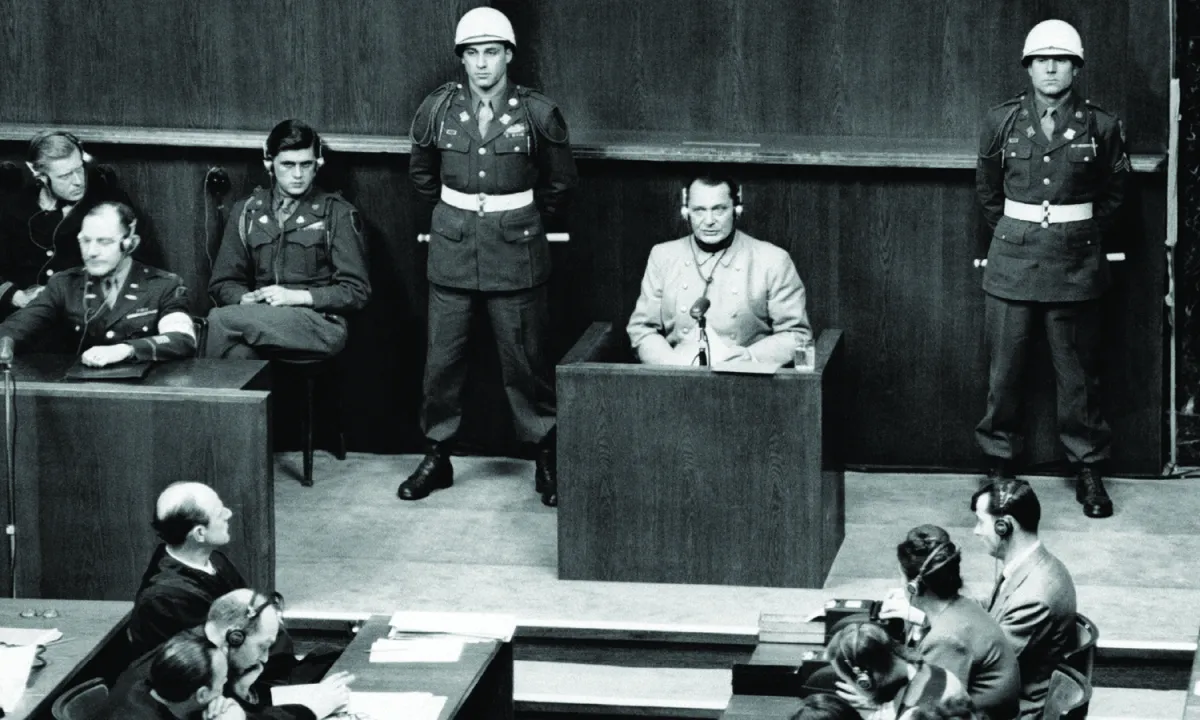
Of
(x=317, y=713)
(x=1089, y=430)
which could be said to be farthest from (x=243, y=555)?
(x=1089, y=430)

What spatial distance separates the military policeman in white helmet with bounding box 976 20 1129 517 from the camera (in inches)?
294

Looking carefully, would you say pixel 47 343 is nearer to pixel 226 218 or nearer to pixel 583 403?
pixel 226 218

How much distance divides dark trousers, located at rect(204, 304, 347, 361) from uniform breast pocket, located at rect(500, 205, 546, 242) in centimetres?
68

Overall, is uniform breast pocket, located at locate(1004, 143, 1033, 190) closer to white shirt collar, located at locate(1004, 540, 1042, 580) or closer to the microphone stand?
white shirt collar, located at locate(1004, 540, 1042, 580)

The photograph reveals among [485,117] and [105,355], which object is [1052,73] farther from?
[105,355]

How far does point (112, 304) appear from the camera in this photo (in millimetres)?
7207

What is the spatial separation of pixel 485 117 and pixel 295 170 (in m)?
0.67

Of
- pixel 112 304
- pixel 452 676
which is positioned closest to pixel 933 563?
pixel 452 676

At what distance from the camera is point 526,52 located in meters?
8.23

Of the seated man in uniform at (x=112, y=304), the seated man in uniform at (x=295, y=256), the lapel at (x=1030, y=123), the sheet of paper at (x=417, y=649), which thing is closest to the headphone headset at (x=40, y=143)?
the seated man in uniform at (x=295, y=256)

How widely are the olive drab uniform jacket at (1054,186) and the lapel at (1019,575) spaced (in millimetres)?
1978

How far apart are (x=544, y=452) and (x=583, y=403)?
0.88 m

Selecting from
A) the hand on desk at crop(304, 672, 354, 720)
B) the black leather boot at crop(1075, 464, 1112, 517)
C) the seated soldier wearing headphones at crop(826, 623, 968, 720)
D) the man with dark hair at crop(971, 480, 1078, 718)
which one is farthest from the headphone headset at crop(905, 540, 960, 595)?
the black leather boot at crop(1075, 464, 1112, 517)

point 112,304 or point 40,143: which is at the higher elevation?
point 40,143
